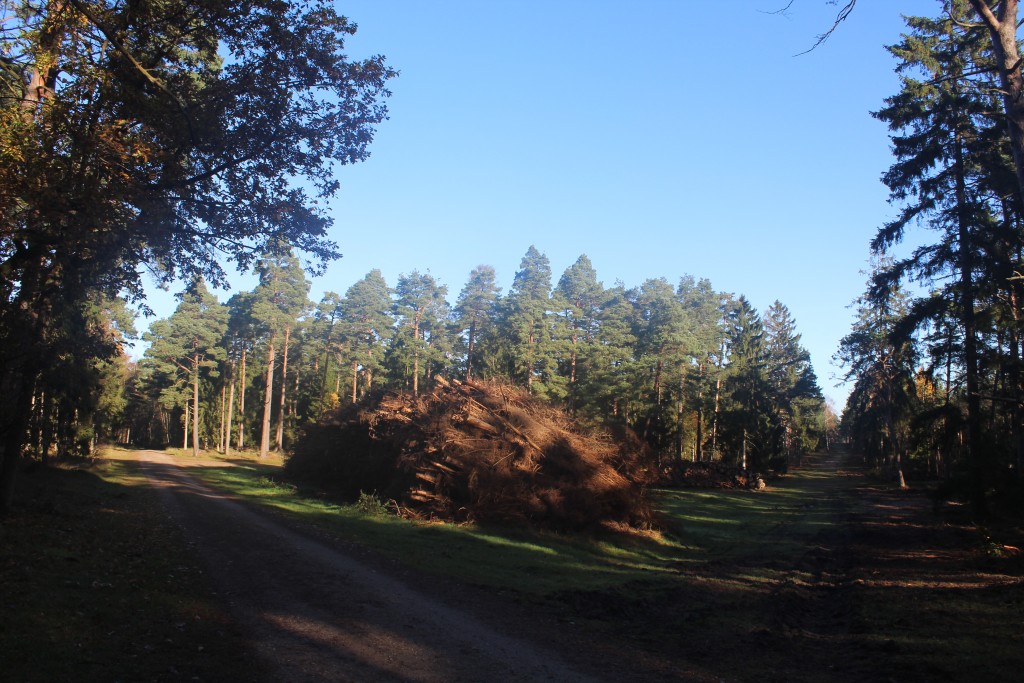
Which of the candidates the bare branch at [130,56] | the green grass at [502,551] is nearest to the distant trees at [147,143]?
the bare branch at [130,56]

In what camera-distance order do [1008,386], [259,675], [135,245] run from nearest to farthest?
1. [259,675]
2. [135,245]
3. [1008,386]

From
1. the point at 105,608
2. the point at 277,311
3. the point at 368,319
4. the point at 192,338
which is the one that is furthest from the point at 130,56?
the point at 192,338

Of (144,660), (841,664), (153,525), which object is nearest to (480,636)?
(144,660)

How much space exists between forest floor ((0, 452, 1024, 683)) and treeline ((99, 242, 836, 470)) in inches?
919

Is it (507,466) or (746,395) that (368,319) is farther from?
(507,466)

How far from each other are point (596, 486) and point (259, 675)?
13.2 meters

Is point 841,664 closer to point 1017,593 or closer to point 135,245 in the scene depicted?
point 1017,593

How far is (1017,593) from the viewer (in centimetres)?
A: 1066

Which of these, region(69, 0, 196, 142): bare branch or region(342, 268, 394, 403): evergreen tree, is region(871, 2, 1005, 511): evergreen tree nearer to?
region(69, 0, 196, 142): bare branch

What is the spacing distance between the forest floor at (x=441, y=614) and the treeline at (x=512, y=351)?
2335 cm

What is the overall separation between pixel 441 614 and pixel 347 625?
1.40 meters

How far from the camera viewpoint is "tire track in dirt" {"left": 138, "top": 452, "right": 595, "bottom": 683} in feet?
20.5

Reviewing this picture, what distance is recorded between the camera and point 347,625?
25.1 ft

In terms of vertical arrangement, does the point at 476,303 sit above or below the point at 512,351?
above
